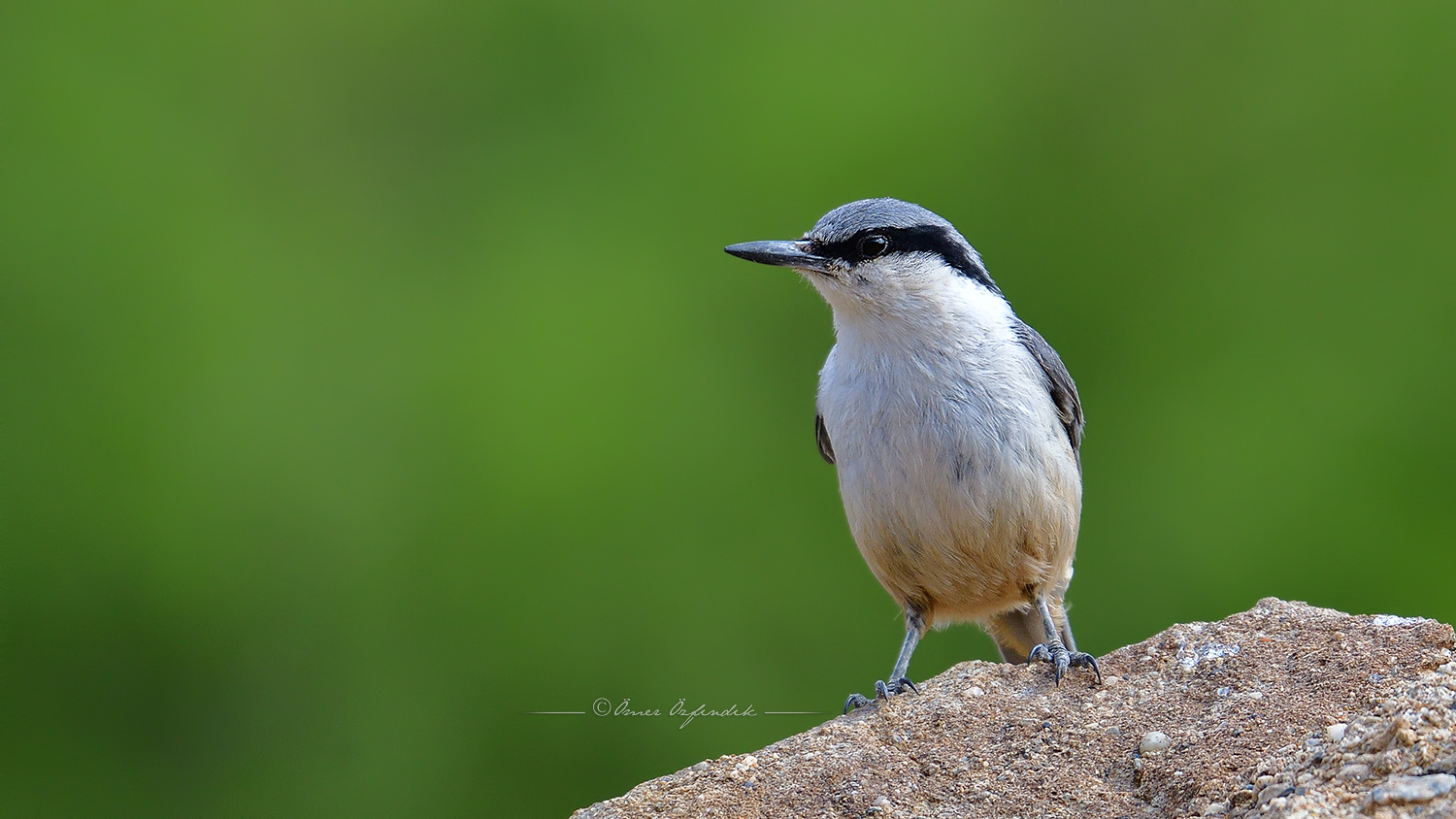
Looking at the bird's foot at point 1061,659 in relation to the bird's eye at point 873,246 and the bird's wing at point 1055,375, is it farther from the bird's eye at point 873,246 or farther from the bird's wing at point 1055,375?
the bird's eye at point 873,246

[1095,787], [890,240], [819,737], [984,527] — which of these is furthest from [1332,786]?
[890,240]

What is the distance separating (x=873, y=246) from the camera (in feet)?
15.1

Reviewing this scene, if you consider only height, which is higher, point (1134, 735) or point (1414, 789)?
point (1414, 789)

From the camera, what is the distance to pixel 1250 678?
11.2 ft

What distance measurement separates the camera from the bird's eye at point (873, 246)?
15.0ft

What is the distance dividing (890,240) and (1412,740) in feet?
8.71

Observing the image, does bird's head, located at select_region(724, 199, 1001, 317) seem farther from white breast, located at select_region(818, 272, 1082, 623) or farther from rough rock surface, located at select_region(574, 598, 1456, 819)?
rough rock surface, located at select_region(574, 598, 1456, 819)

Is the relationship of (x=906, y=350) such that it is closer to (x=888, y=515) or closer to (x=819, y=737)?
(x=888, y=515)

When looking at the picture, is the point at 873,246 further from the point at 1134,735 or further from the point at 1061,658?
the point at 1134,735

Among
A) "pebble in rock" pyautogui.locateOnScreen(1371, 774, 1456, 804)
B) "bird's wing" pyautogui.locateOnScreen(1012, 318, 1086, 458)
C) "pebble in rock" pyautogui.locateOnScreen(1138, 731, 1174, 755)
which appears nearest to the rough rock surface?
"pebble in rock" pyautogui.locateOnScreen(1138, 731, 1174, 755)

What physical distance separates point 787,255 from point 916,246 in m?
0.53

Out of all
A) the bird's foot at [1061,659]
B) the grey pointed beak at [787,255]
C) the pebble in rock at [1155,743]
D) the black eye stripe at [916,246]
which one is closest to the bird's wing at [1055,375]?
the black eye stripe at [916,246]

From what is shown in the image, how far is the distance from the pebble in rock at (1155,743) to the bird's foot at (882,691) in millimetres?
897

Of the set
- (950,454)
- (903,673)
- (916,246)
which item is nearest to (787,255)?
(916,246)
